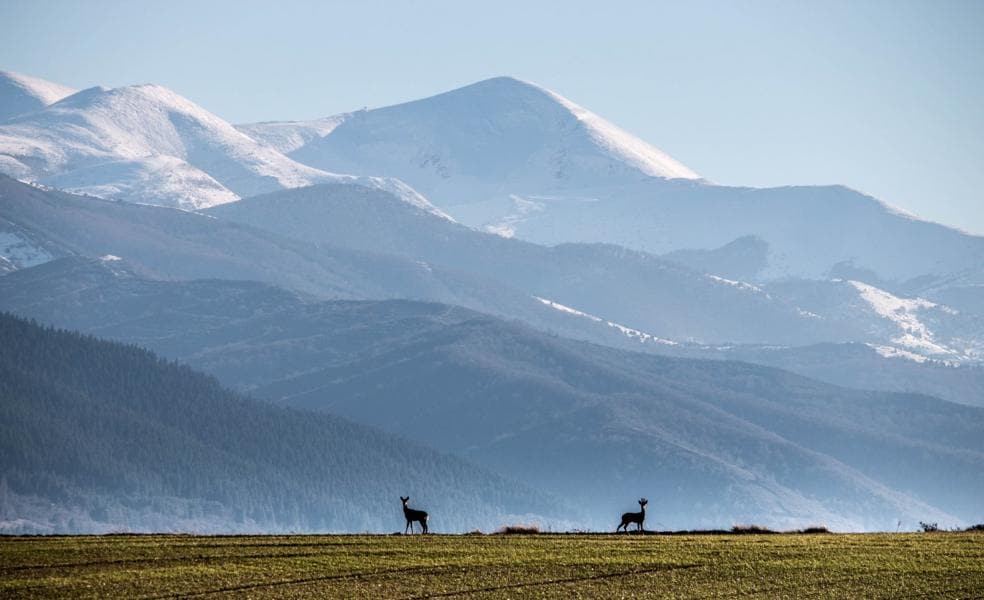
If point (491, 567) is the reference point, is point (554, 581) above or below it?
below

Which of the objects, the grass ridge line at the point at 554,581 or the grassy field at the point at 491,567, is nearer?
the grass ridge line at the point at 554,581

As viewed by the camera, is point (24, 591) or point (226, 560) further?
point (226, 560)

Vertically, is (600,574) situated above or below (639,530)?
below

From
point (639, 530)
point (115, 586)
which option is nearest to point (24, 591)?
point (115, 586)

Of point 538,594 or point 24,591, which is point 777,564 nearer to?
point 538,594

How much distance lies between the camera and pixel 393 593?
59.9 meters

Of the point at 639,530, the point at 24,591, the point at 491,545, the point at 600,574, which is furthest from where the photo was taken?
the point at 639,530

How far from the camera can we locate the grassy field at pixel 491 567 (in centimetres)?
6025

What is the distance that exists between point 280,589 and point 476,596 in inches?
250

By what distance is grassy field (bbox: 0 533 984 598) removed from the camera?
198ft

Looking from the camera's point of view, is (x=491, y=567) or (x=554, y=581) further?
(x=491, y=567)

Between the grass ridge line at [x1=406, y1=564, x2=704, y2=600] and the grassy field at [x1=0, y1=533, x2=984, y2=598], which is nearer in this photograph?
the grass ridge line at [x1=406, y1=564, x2=704, y2=600]

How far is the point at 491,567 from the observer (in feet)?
214

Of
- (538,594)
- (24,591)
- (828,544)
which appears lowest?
(24,591)
